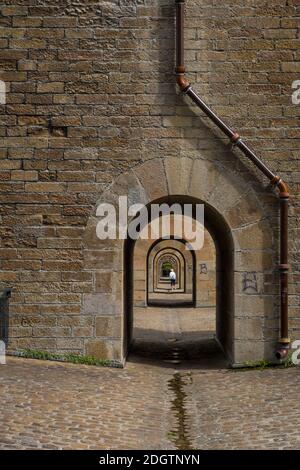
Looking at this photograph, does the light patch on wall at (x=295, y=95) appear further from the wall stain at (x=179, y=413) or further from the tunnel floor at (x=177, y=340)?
the wall stain at (x=179, y=413)

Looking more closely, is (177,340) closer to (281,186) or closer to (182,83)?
(281,186)

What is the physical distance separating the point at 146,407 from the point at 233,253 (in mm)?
2919

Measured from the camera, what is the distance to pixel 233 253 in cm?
848

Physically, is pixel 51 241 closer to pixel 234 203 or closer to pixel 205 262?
pixel 234 203

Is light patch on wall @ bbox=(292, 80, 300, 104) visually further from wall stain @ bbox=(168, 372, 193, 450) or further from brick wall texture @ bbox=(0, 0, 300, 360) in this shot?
wall stain @ bbox=(168, 372, 193, 450)

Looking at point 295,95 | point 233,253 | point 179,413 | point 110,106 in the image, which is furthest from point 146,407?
point 295,95

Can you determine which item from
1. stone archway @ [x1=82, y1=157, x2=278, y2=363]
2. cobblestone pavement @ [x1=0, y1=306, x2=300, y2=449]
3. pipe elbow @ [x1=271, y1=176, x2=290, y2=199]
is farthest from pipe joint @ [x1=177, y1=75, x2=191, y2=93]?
cobblestone pavement @ [x1=0, y1=306, x2=300, y2=449]

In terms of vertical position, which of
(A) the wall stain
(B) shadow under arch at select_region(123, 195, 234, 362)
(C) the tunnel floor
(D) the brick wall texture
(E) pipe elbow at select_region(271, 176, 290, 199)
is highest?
(D) the brick wall texture

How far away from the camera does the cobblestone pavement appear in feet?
16.2

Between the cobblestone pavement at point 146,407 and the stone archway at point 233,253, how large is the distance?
444 millimetres

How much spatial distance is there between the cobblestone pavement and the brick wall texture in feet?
4.39

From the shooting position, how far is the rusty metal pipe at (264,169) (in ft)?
26.8

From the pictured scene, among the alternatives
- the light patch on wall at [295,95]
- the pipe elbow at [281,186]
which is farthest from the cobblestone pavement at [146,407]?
the light patch on wall at [295,95]

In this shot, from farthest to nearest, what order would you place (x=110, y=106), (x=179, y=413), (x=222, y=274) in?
(x=222, y=274) → (x=110, y=106) → (x=179, y=413)
